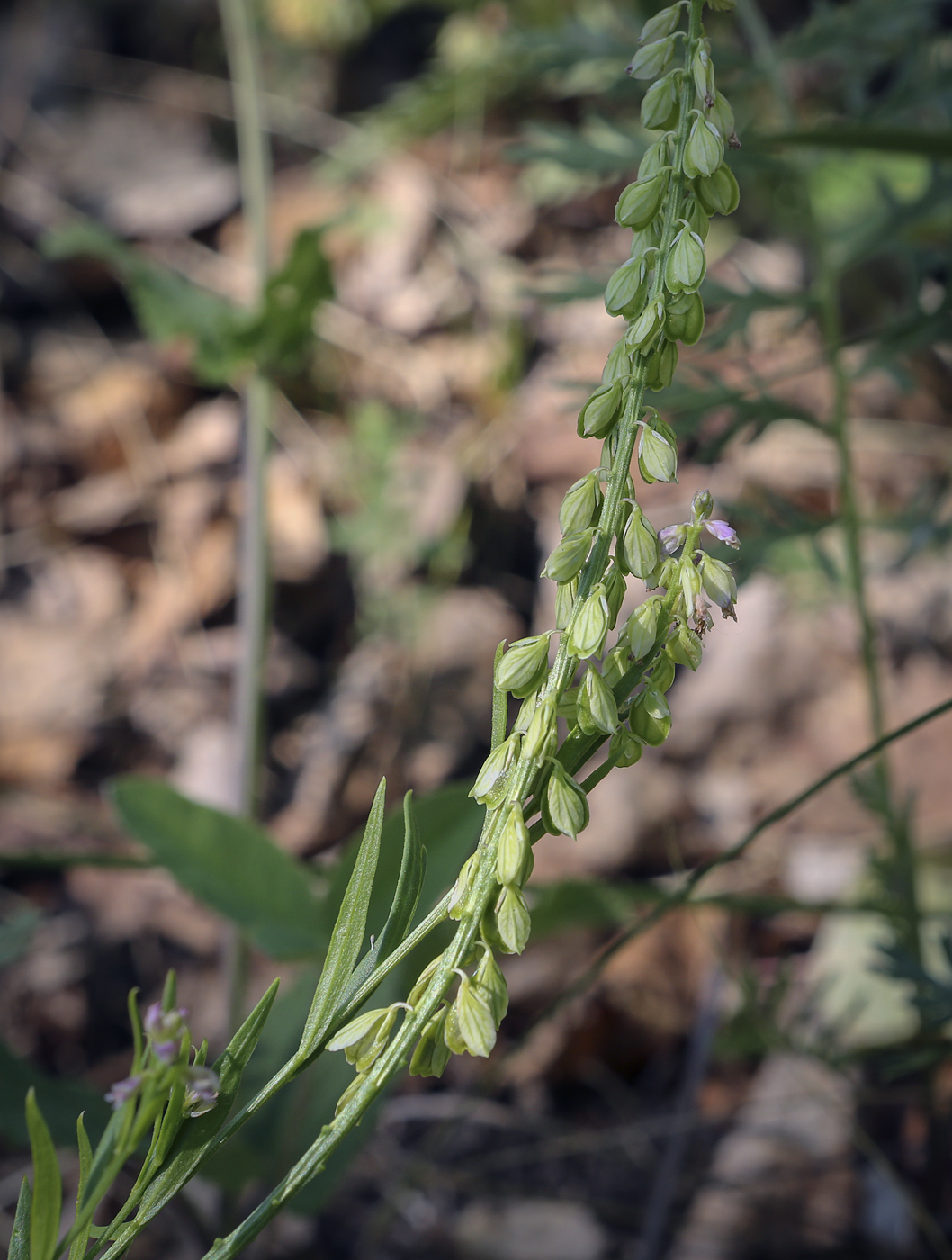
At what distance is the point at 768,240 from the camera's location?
399 centimetres

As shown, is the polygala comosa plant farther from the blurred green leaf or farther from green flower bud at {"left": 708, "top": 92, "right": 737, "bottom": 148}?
the blurred green leaf

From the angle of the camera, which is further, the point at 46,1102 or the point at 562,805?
the point at 46,1102

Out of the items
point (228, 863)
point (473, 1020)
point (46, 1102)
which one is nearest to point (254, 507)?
point (228, 863)

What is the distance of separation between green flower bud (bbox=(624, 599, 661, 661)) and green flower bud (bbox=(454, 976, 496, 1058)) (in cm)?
26

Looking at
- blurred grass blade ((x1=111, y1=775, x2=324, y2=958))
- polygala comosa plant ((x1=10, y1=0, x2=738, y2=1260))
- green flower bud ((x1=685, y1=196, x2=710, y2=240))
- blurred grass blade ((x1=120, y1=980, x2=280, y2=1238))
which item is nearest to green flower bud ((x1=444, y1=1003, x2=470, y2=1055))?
polygala comosa plant ((x1=10, y1=0, x2=738, y2=1260))

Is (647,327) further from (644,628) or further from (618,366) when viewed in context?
(644,628)

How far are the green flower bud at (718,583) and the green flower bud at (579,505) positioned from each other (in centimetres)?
9

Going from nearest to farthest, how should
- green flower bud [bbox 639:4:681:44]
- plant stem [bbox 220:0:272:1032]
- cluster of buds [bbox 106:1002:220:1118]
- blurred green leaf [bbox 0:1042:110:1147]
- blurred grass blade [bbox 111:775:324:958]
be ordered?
cluster of buds [bbox 106:1002:220:1118]
green flower bud [bbox 639:4:681:44]
blurred green leaf [bbox 0:1042:110:1147]
blurred grass blade [bbox 111:775:324:958]
plant stem [bbox 220:0:272:1032]

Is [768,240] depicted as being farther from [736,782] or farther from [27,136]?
[27,136]

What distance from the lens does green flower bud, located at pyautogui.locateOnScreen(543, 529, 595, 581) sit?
658 millimetres

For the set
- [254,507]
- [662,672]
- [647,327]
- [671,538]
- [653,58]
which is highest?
[254,507]

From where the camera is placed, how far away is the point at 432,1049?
68 centimetres

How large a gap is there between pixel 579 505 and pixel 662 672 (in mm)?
134

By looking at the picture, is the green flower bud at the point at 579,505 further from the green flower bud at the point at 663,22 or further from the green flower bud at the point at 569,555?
the green flower bud at the point at 663,22
